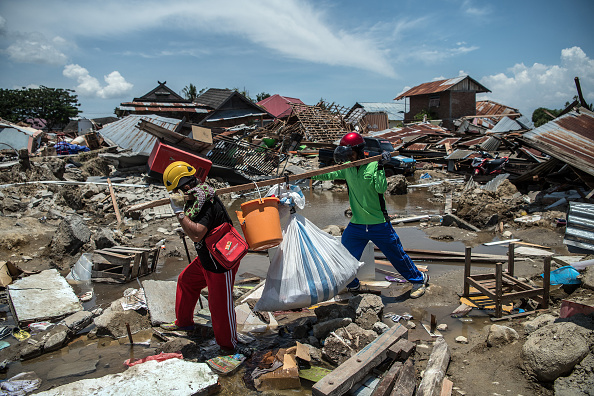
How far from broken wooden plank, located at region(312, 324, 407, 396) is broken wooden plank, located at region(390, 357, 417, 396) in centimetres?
19

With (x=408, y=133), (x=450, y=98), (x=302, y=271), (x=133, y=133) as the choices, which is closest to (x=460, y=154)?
(x=408, y=133)

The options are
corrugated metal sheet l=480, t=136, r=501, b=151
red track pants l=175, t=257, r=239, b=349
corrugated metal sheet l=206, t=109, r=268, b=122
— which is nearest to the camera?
red track pants l=175, t=257, r=239, b=349

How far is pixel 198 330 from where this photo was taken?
3.58 m

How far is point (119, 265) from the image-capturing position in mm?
5418

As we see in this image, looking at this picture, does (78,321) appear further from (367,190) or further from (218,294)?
(367,190)

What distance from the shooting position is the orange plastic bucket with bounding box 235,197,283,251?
10.2 feet

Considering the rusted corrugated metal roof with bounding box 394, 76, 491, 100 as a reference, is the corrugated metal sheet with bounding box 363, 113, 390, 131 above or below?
below

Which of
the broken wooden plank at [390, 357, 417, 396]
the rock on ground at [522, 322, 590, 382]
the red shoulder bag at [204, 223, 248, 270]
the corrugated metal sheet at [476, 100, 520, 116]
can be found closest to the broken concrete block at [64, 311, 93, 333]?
the red shoulder bag at [204, 223, 248, 270]

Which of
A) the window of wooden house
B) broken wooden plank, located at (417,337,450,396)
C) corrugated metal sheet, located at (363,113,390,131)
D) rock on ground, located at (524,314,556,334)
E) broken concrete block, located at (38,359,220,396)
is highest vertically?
the window of wooden house

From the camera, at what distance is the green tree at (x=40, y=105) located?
35719mm

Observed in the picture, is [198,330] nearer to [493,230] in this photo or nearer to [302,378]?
[302,378]

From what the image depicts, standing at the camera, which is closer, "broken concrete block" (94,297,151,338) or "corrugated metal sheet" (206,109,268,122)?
"broken concrete block" (94,297,151,338)

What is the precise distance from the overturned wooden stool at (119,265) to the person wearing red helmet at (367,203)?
3035 millimetres

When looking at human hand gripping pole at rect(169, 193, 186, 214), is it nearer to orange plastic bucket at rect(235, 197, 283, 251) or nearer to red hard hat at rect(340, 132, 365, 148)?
orange plastic bucket at rect(235, 197, 283, 251)
